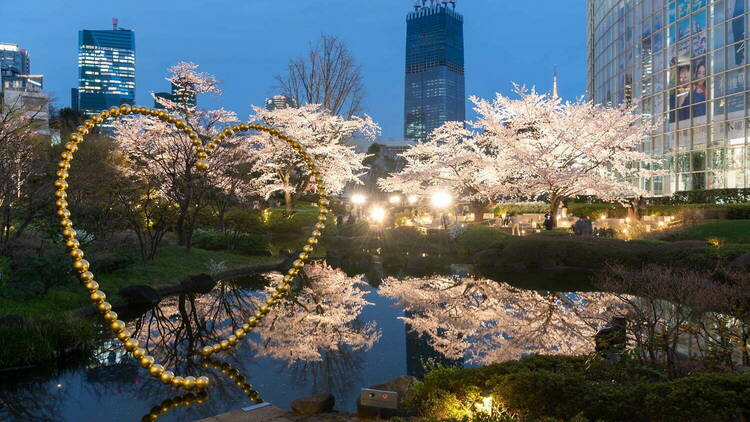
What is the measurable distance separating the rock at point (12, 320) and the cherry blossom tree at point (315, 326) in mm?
4387

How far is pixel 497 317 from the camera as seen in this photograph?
552 inches

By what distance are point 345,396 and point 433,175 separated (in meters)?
27.9

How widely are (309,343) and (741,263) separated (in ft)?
43.2

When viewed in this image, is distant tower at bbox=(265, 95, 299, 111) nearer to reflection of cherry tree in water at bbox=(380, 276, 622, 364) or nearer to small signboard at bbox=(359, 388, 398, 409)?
reflection of cherry tree in water at bbox=(380, 276, 622, 364)

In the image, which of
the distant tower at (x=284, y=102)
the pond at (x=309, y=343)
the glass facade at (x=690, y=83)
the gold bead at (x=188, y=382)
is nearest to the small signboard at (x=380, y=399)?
the pond at (x=309, y=343)

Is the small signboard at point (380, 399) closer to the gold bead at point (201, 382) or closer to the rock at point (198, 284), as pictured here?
the gold bead at point (201, 382)

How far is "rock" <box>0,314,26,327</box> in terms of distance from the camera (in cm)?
1033

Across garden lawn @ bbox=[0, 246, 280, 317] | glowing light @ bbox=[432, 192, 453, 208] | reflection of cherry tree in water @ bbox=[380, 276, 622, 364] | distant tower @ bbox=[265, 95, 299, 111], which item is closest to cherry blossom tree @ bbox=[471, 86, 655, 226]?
glowing light @ bbox=[432, 192, 453, 208]

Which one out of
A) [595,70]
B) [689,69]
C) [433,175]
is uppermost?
[595,70]

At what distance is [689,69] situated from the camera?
41.7 metres

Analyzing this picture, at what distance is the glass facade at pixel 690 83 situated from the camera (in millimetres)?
37500

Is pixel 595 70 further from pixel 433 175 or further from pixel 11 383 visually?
pixel 11 383

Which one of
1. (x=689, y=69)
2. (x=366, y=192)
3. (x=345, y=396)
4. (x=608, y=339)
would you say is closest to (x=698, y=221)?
(x=689, y=69)

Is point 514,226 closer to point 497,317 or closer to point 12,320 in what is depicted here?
point 497,317
